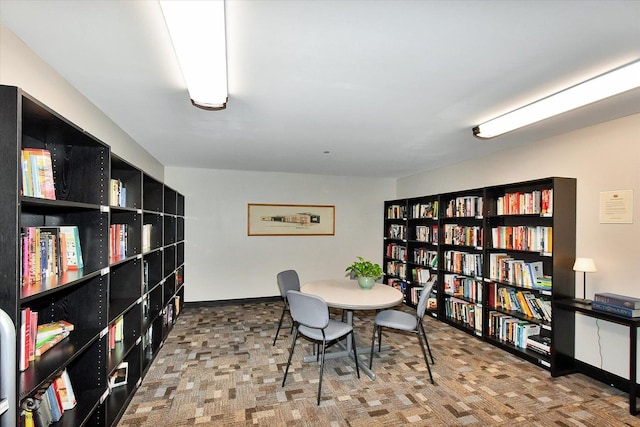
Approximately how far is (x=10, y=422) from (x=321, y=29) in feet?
6.57

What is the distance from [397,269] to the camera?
20.2ft

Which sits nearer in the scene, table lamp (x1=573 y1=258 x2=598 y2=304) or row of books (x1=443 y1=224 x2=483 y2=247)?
table lamp (x1=573 y1=258 x2=598 y2=304)

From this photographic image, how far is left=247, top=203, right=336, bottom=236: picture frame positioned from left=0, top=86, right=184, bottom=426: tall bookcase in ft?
7.97

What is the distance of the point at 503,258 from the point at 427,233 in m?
1.54

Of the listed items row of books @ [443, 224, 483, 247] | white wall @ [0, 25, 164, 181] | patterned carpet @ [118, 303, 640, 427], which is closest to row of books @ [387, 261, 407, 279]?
row of books @ [443, 224, 483, 247]

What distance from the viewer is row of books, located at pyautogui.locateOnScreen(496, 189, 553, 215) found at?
130 inches

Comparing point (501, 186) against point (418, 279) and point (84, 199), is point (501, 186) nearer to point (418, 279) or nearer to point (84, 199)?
point (418, 279)

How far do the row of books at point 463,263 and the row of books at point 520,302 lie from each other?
0.33m

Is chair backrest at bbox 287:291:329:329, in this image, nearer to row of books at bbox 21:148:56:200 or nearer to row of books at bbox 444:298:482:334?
row of books at bbox 21:148:56:200

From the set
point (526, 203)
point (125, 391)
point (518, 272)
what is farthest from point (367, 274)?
point (125, 391)

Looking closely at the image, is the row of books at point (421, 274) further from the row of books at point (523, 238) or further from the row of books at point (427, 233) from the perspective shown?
the row of books at point (523, 238)

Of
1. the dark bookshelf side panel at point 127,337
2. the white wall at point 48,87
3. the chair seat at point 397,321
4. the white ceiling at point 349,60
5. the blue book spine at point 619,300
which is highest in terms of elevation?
the white ceiling at point 349,60

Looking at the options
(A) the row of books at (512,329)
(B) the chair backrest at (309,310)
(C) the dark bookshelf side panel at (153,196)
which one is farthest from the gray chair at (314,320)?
(A) the row of books at (512,329)

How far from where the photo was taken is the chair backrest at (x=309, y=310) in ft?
8.80
